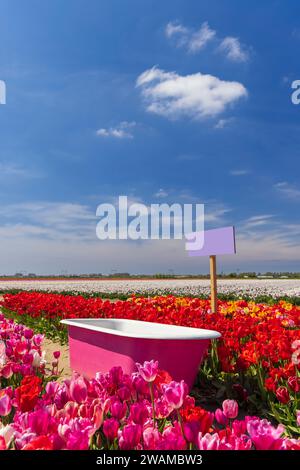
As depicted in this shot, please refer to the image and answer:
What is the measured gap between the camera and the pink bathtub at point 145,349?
3.34 metres

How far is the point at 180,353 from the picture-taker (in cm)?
337

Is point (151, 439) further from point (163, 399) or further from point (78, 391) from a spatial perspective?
point (78, 391)

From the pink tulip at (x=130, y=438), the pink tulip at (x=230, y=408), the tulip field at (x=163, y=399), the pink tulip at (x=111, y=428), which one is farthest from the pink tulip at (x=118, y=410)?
the pink tulip at (x=230, y=408)

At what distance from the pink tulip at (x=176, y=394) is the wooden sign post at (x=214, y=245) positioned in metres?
3.27

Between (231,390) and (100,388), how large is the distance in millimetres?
2007

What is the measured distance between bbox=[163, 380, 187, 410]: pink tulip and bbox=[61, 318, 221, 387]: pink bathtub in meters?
1.55

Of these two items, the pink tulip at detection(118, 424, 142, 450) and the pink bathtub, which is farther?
the pink bathtub

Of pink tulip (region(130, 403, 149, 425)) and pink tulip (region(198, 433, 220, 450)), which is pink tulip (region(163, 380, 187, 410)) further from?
pink tulip (region(198, 433, 220, 450))

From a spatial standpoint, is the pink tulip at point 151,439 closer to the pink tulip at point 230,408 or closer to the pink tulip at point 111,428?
the pink tulip at point 111,428

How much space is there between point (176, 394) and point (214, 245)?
3.59 meters

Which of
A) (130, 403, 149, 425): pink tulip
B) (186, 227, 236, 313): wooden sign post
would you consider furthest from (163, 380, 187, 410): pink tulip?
(186, 227, 236, 313): wooden sign post

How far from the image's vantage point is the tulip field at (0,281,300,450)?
1.43m

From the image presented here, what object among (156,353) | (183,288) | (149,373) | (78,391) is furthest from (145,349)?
(183,288)
